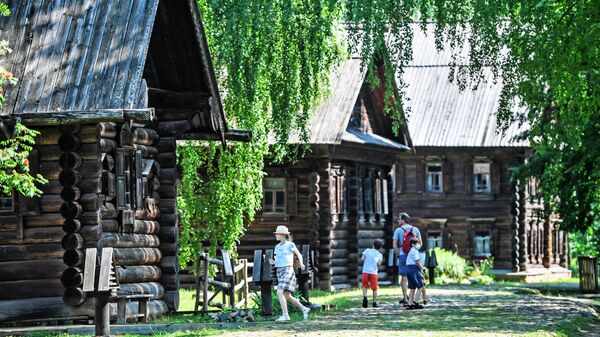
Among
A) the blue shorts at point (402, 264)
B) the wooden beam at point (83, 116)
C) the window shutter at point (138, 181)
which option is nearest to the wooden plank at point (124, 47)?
the wooden beam at point (83, 116)

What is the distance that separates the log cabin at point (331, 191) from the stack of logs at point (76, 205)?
1653 cm

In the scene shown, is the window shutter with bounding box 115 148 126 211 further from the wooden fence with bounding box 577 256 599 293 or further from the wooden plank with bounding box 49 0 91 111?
the wooden fence with bounding box 577 256 599 293

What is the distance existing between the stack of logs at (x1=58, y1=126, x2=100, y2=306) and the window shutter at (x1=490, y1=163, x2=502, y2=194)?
34.2 meters

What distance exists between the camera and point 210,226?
33594 millimetres

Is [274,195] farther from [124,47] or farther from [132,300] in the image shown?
[124,47]

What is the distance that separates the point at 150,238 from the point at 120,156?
271 centimetres

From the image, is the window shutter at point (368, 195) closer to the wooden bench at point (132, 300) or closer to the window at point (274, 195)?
the window at point (274, 195)

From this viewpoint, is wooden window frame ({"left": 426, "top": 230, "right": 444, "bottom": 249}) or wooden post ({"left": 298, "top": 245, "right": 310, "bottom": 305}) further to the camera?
wooden window frame ({"left": 426, "top": 230, "right": 444, "bottom": 249})

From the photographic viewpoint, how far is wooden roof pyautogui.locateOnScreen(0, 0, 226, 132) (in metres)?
21.0

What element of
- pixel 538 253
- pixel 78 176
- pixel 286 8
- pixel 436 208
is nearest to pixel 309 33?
pixel 286 8

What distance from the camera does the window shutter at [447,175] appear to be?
54438mm

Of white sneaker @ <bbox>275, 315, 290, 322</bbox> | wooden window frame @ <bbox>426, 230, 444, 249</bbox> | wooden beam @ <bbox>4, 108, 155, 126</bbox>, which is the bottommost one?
white sneaker @ <bbox>275, 315, 290, 322</bbox>

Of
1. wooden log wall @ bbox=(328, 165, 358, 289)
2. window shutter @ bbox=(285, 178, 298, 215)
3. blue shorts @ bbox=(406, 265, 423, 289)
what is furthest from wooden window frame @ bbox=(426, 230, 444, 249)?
blue shorts @ bbox=(406, 265, 423, 289)

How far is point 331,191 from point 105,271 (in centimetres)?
2116
